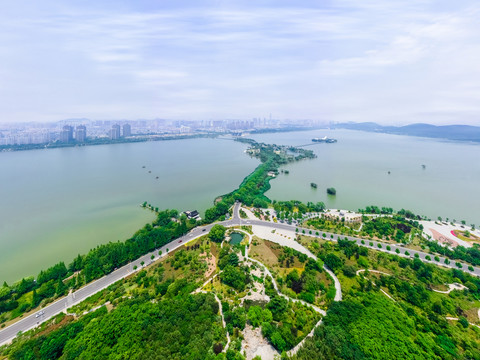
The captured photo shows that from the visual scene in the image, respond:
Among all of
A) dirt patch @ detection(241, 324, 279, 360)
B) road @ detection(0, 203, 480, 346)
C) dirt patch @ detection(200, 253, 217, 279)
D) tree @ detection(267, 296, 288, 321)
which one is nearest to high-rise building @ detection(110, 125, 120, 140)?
road @ detection(0, 203, 480, 346)

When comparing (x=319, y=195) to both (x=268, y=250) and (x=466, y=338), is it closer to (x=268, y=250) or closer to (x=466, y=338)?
(x=268, y=250)

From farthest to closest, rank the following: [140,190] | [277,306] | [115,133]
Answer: [115,133] < [140,190] < [277,306]

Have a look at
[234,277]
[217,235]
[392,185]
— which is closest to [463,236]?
[392,185]

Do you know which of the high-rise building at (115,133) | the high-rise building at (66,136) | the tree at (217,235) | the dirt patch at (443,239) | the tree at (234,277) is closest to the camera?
the tree at (234,277)

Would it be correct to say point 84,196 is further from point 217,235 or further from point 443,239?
point 443,239

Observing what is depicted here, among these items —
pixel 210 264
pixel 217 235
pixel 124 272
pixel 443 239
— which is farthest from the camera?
pixel 443 239

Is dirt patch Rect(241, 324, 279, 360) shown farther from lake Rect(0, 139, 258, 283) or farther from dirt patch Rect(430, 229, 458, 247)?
dirt patch Rect(430, 229, 458, 247)

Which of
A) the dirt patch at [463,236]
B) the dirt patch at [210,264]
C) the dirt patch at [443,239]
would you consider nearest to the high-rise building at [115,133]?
the dirt patch at [210,264]

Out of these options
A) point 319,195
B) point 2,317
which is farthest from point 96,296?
point 319,195

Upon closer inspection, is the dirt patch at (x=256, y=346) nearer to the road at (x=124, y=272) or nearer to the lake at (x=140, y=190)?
the road at (x=124, y=272)
